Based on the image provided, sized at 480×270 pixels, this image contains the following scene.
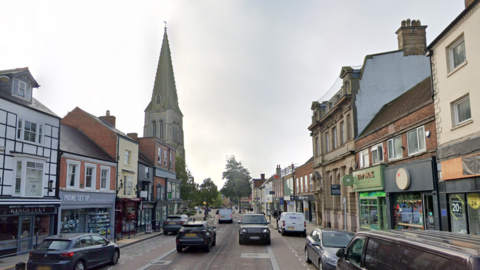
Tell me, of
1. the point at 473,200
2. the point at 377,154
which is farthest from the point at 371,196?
the point at 473,200

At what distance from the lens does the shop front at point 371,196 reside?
21.8 metres

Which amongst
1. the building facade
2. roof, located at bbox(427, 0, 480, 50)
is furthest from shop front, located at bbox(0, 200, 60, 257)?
roof, located at bbox(427, 0, 480, 50)

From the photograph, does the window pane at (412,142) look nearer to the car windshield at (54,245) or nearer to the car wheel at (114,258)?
the car wheel at (114,258)

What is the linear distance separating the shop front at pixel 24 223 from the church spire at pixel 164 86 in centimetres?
8024

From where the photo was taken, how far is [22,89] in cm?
1936

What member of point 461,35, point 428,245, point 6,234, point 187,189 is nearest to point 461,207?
point 461,35

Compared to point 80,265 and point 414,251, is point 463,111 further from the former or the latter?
point 80,265

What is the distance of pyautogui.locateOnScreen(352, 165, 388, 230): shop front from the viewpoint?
21812mm

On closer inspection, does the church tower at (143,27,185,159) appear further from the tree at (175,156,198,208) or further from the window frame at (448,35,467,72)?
the window frame at (448,35,467,72)

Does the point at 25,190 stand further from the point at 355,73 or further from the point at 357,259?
the point at 355,73

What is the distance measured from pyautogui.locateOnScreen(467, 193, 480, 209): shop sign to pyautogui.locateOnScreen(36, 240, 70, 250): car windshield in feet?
47.3

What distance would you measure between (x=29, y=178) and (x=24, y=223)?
2.29 metres

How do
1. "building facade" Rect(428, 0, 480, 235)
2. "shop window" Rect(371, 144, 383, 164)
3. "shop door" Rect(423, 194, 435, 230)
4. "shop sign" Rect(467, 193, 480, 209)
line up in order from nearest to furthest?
"shop sign" Rect(467, 193, 480, 209)
"building facade" Rect(428, 0, 480, 235)
"shop door" Rect(423, 194, 435, 230)
"shop window" Rect(371, 144, 383, 164)

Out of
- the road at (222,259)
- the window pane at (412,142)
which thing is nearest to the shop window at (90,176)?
the road at (222,259)
